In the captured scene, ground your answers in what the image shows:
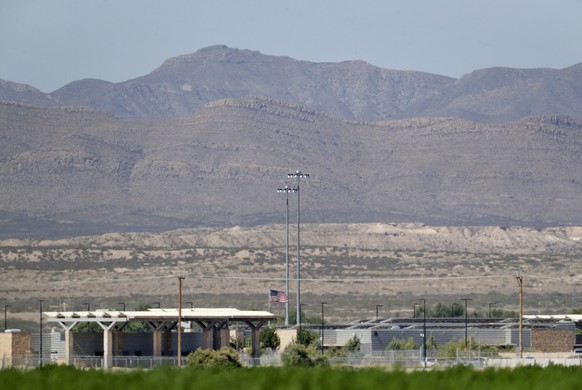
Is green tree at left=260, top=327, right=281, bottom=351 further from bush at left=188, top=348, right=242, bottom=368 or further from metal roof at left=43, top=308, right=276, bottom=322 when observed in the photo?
bush at left=188, top=348, right=242, bottom=368

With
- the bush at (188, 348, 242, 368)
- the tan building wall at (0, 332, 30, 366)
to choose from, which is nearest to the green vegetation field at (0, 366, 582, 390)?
the bush at (188, 348, 242, 368)

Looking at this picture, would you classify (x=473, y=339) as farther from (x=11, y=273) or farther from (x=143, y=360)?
(x=11, y=273)

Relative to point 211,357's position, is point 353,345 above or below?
below

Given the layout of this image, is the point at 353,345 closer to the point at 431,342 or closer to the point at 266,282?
the point at 431,342

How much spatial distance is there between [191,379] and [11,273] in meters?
154

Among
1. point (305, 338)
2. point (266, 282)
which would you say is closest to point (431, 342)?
point (305, 338)

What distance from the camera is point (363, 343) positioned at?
110375mm

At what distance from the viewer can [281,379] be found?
1131 inches

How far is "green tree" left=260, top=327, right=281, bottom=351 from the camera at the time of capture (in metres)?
106

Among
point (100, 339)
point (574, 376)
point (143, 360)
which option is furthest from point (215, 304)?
point (574, 376)

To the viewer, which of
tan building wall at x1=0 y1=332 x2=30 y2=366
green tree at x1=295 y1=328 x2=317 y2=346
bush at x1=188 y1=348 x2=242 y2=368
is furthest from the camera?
green tree at x1=295 y1=328 x2=317 y2=346

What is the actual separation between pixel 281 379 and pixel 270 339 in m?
78.8

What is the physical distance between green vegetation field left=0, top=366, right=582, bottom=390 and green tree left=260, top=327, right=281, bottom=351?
74156 mm

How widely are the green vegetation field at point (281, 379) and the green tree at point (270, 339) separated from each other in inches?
2920
